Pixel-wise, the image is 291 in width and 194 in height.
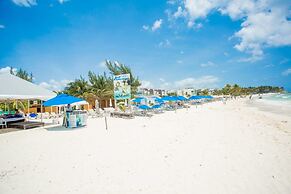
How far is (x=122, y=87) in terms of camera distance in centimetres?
1850

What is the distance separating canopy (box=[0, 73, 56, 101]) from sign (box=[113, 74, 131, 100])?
22.2 ft

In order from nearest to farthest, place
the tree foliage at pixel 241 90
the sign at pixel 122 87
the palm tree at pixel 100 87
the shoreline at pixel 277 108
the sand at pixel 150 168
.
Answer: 1. the sand at pixel 150 168
2. the sign at pixel 122 87
3. the shoreline at pixel 277 108
4. the palm tree at pixel 100 87
5. the tree foliage at pixel 241 90

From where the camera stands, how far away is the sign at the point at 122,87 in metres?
18.3

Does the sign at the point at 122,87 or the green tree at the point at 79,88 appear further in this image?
the green tree at the point at 79,88

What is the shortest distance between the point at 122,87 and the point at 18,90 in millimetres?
9334

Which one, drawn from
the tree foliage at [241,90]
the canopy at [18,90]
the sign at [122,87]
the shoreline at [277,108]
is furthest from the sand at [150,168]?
the tree foliage at [241,90]

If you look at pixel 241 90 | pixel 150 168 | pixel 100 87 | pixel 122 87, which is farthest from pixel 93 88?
pixel 241 90

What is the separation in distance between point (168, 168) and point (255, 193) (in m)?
1.90

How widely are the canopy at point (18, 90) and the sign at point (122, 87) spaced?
6764 mm

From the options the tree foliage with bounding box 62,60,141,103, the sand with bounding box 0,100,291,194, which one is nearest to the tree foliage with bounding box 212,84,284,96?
the tree foliage with bounding box 62,60,141,103

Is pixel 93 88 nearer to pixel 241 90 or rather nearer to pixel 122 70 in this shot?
pixel 122 70

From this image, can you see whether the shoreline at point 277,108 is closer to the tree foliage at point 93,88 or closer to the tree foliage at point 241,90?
the tree foliage at point 93,88

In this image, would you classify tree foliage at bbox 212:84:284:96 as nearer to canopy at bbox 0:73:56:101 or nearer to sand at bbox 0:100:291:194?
canopy at bbox 0:73:56:101

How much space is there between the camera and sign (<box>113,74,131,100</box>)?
18.3m
